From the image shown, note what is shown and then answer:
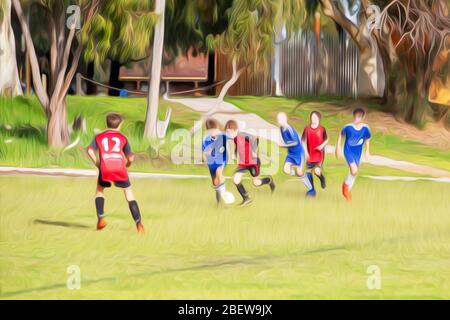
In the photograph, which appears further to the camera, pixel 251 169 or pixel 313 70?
pixel 313 70

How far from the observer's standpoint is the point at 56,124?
75.4 ft

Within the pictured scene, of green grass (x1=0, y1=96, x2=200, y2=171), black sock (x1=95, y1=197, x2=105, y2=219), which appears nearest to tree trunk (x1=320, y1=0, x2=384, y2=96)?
green grass (x1=0, y1=96, x2=200, y2=171)

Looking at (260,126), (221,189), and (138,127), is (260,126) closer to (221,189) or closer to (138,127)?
(138,127)

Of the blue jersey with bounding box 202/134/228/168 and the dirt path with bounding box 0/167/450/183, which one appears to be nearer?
the blue jersey with bounding box 202/134/228/168

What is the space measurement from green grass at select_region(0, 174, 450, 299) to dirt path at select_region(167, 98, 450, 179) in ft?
13.1

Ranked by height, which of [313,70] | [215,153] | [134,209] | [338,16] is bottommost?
[134,209]

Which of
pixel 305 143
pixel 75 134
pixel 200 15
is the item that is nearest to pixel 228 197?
pixel 305 143

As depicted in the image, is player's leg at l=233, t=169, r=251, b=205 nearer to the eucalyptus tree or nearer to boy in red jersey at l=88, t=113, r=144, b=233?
boy in red jersey at l=88, t=113, r=144, b=233

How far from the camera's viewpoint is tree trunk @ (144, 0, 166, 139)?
2286 centimetres

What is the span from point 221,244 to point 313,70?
23.4 metres

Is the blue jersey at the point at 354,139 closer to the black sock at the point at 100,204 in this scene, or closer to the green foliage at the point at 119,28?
the black sock at the point at 100,204

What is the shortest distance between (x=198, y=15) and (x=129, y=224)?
44.0ft
